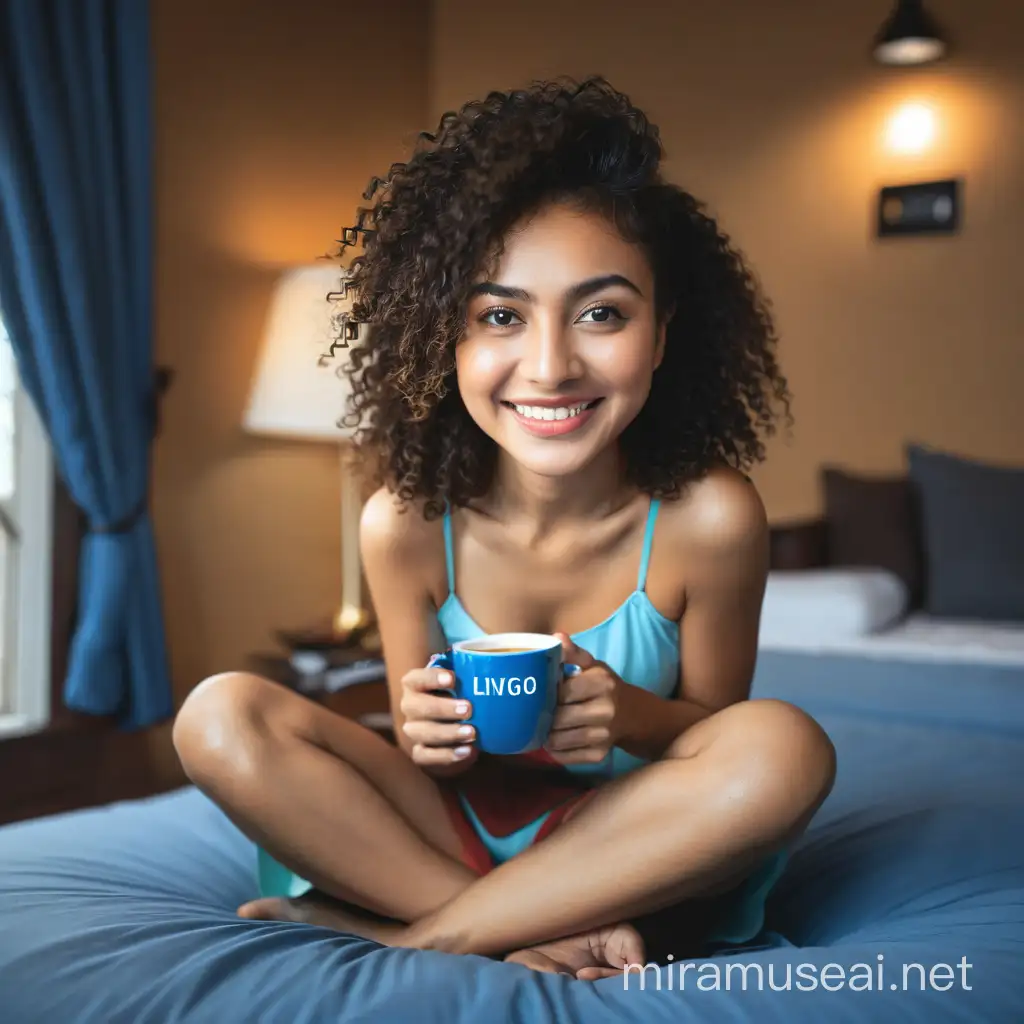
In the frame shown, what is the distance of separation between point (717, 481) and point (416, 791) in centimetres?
50

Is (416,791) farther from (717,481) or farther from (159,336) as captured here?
(159,336)

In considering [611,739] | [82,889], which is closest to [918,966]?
[611,739]

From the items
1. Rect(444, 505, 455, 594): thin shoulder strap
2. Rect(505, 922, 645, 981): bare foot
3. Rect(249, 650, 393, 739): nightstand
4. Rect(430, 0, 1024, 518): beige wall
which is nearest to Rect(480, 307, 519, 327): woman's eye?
Rect(444, 505, 455, 594): thin shoulder strap

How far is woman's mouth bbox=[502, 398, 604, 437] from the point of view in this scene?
119cm

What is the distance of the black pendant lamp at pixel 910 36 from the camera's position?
3.54 metres

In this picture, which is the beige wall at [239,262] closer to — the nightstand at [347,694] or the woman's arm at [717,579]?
the nightstand at [347,694]

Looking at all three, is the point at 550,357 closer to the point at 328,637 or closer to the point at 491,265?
the point at 491,265

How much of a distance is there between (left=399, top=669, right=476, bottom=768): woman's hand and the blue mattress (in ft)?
0.60

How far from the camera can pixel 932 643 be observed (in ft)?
8.70

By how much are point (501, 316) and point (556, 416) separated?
0.39ft

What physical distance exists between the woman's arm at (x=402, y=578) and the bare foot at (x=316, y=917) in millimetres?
187

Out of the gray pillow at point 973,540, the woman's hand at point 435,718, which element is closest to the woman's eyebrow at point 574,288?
the woman's hand at point 435,718

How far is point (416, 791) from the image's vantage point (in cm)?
133

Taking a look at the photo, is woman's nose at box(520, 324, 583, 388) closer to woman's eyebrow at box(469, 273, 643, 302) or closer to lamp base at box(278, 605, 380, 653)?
woman's eyebrow at box(469, 273, 643, 302)
